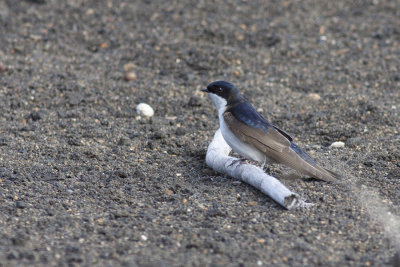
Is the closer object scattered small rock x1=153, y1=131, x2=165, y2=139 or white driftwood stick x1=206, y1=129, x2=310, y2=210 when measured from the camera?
white driftwood stick x1=206, y1=129, x2=310, y2=210

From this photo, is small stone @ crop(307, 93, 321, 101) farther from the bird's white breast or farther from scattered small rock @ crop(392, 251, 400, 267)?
scattered small rock @ crop(392, 251, 400, 267)

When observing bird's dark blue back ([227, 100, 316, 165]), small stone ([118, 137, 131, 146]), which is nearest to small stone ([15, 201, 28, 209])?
small stone ([118, 137, 131, 146])

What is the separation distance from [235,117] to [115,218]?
4.98 ft

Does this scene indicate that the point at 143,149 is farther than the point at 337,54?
No

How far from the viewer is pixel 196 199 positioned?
5.11 metres

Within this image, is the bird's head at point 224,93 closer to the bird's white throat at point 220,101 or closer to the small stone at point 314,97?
the bird's white throat at point 220,101

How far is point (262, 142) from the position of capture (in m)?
5.45

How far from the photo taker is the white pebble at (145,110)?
23.8ft

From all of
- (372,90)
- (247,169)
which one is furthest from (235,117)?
(372,90)

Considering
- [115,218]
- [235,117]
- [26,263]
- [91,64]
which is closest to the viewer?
[26,263]

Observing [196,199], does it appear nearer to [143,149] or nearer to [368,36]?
[143,149]

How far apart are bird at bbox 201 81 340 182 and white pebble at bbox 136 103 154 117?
167cm

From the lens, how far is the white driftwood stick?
15.9 feet

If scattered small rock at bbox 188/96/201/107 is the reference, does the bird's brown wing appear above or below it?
above
